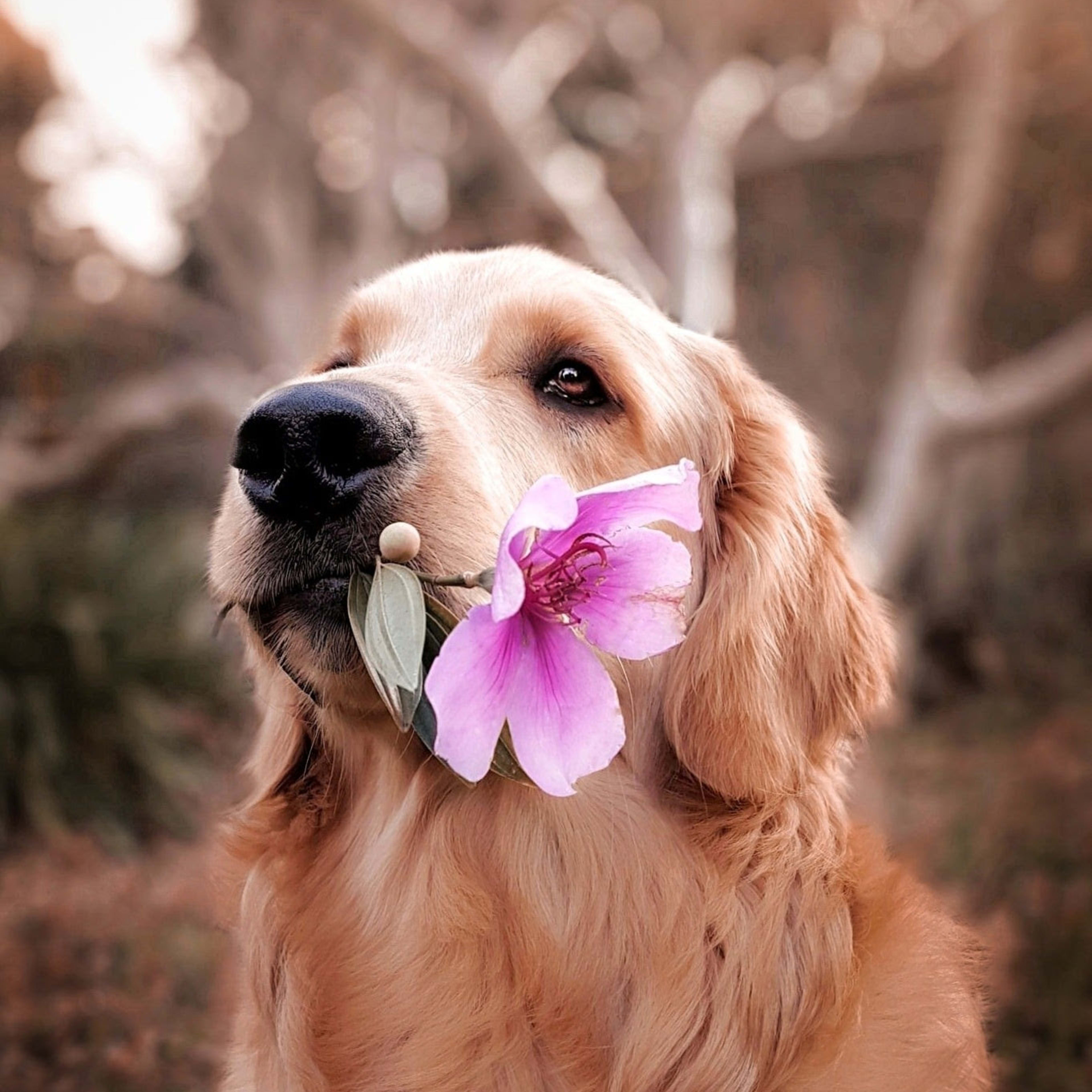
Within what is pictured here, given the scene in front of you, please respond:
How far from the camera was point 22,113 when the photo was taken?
12898mm

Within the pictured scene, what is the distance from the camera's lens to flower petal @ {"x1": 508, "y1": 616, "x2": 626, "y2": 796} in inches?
A: 58.1

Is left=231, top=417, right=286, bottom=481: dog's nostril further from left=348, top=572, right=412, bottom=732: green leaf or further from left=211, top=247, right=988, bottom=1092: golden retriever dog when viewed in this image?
left=348, top=572, right=412, bottom=732: green leaf

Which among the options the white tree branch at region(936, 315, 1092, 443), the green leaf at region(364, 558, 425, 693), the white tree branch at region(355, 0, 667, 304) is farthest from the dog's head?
the white tree branch at region(936, 315, 1092, 443)

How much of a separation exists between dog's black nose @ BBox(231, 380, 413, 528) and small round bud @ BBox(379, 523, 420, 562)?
119 millimetres

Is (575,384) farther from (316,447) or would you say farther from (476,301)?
(316,447)

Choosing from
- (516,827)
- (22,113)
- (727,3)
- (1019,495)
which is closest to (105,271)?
(22,113)

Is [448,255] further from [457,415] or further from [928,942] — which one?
[928,942]

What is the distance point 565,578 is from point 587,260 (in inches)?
75.1

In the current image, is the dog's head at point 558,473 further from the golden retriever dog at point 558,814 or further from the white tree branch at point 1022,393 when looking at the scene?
the white tree branch at point 1022,393

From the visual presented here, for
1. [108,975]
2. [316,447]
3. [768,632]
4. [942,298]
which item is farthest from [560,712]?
[942,298]

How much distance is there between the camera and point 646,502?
1.48 m

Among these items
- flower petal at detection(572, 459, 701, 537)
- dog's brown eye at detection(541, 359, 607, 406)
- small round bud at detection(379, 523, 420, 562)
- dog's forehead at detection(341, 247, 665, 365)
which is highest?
dog's forehead at detection(341, 247, 665, 365)

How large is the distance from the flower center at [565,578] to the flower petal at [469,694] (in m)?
0.09

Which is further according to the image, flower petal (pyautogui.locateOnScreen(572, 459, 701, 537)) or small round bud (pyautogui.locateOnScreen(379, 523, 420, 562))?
small round bud (pyautogui.locateOnScreen(379, 523, 420, 562))
